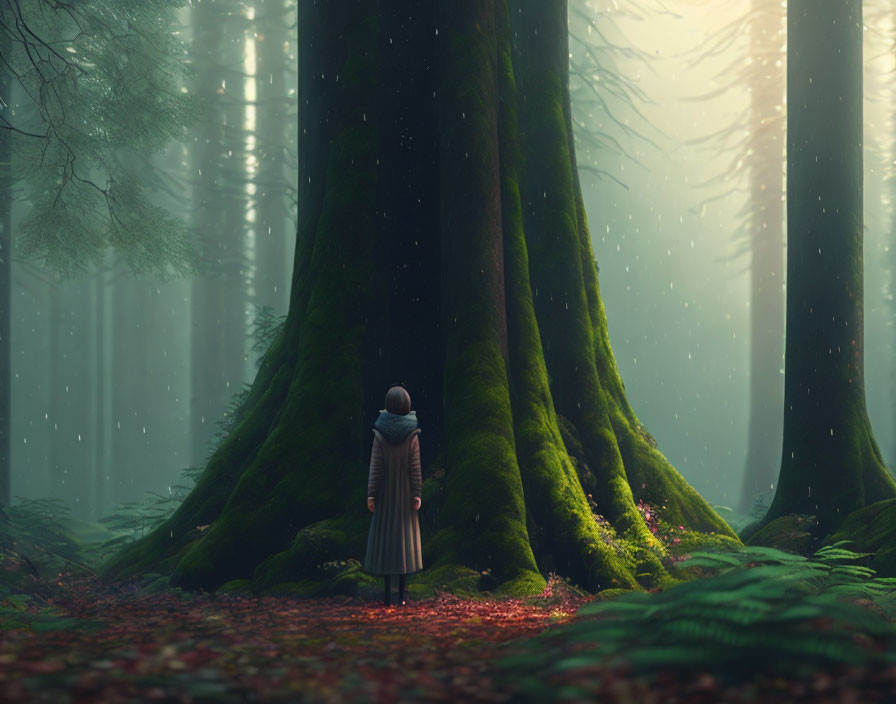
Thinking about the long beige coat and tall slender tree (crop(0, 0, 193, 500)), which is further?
tall slender tree (crop(0, 0, 193, 500))

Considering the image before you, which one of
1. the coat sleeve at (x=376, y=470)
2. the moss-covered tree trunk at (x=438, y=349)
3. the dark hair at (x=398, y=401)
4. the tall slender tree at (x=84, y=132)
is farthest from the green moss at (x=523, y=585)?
the tall slender tree at (x=84, y=132)

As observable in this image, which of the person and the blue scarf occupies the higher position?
the blue scarf

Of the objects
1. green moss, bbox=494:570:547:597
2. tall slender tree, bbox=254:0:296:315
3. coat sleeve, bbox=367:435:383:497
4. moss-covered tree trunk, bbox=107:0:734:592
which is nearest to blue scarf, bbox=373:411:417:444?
coat sleeve, bbox=367:435:383:497

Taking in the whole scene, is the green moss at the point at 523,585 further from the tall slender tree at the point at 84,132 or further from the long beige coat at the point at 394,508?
the tall slender tree at the point at 84,132

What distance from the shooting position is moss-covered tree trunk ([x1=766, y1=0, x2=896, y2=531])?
33.4 ft

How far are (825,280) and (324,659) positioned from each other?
937 cm

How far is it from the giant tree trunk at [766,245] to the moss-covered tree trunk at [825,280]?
44.2 feet

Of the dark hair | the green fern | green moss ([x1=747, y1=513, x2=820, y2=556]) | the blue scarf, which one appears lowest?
green moss ([x1=747, y1=513, x2=820, y2=556])

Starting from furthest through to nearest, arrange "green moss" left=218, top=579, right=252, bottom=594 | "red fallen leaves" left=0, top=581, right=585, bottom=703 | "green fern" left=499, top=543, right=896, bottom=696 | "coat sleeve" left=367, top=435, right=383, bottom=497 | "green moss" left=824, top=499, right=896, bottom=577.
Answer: "green moss" left=824, top=499, right=896, bottom=577, "green moss" left=218, top=579, right=252, bottom=594, "coat sleeve" left=367, top=435, right=383, bottom=497, "red fallen leaves" left=0, top=581, right=585, bottom=703, "green fern" left=499, top=543, right=896, bottom=696

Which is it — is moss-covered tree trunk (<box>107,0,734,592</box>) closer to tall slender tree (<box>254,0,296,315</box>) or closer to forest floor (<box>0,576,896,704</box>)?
forest floor (<box>0,576,896,704</box>)

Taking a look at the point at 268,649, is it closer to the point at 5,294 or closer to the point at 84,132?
the point at 5,294

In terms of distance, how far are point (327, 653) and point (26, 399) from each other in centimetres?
4643

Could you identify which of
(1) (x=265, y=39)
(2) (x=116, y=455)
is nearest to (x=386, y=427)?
(1) (x=265, y=39)

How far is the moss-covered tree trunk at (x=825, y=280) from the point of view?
10195 mm
